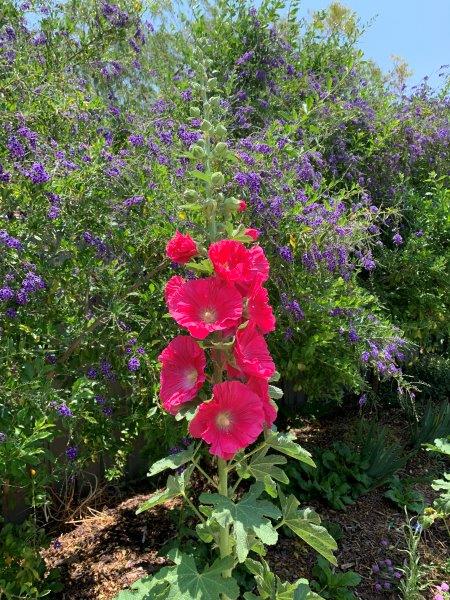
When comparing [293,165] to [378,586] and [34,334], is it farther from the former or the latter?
[378,586]

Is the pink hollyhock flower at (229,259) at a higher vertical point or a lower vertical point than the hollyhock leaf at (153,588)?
higher

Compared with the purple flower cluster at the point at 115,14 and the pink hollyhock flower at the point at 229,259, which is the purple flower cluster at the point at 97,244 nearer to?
the pink hollyhock flower at the point at 229,259

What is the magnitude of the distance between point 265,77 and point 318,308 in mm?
2178

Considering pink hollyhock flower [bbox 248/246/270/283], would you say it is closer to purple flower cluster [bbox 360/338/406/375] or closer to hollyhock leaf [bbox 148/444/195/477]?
hollyhock leaf [bbox 148/444/195/477]

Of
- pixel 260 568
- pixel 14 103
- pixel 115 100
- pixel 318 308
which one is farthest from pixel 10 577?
pixel 115 100

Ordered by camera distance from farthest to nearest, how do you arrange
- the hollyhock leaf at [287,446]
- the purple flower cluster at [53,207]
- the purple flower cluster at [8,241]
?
the purple flower cluster at [53,207] < the purple flower cluster at [8,241] < the hollyhock leaf at [287,446]

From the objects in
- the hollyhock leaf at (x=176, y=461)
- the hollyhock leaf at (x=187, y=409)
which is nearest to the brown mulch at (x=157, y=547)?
the hollyhock leaf at (x=176, y=461)

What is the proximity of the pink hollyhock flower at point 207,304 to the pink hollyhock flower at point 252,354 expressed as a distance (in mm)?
47

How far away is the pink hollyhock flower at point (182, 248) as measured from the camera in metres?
1.65

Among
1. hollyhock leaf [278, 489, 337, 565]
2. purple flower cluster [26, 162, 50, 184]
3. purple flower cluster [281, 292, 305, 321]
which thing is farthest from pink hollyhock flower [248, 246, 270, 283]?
purple flower cluster [281, 292, 305, 321]

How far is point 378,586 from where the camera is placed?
291 cm

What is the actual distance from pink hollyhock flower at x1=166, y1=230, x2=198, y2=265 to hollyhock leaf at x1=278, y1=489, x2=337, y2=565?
90cm

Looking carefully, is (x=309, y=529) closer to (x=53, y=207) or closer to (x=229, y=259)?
(x=229, y=259)

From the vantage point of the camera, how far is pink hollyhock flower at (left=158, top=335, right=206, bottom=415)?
5.24 ft
